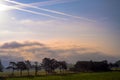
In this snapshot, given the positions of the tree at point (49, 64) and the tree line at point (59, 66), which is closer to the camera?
the tree line at point (59, 66)

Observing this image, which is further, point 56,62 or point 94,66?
point 56,62

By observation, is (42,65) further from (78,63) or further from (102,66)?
(102,66)

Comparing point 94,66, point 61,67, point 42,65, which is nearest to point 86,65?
point 94,66

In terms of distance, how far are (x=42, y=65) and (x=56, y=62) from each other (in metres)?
7.82

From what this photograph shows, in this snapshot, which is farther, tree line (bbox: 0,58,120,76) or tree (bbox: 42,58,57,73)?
tree (bbox: 42,58,57,73)

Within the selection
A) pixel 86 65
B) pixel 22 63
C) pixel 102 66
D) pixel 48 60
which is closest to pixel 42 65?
pixel 48 60

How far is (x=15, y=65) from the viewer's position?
109 metres

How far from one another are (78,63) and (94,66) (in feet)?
50.4

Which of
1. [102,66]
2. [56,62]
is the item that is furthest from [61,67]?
[102,66]

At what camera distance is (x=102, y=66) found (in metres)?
109

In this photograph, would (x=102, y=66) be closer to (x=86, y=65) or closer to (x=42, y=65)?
(x=86, y=65)

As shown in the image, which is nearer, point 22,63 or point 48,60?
point 22,63

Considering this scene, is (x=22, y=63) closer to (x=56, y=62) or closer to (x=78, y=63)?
(x=56, y=62)

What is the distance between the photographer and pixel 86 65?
11325cm
